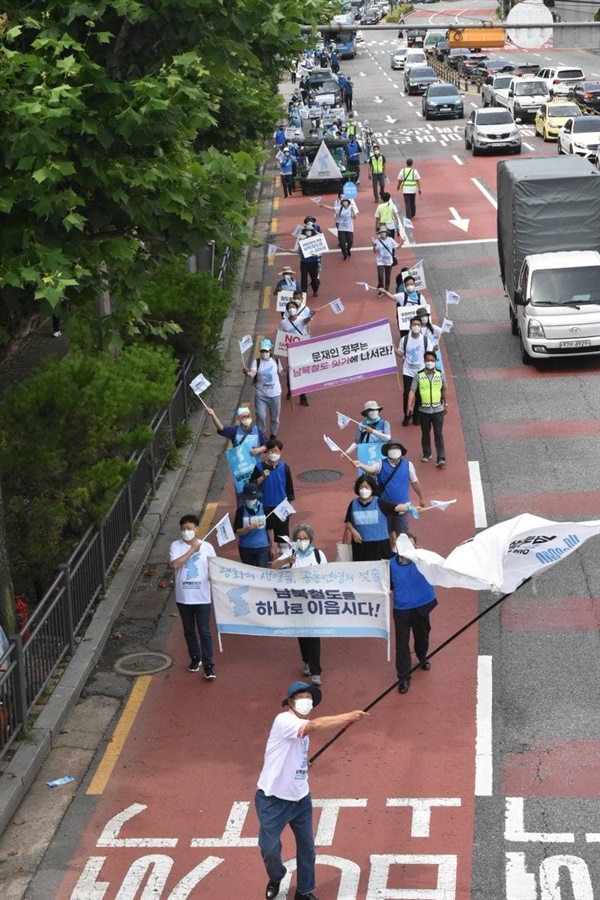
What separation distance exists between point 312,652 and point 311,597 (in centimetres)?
55

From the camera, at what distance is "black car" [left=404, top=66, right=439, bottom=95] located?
251ft

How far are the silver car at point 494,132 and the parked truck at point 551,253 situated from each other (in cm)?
1949

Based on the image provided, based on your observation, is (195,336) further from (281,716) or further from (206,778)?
(281,716)

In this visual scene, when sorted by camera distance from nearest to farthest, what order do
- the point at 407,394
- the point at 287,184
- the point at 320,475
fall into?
the point at 320,475 → the point at 407,394 → the point at 287,184

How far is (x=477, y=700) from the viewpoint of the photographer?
1344cm

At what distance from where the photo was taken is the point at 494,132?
163ft

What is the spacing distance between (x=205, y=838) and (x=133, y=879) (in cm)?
72

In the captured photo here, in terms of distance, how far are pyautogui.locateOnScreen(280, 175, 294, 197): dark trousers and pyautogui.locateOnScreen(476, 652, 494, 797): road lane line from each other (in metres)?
34.2

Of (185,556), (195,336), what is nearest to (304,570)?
(185,556)

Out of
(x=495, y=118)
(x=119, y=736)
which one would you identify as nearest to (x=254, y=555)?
(x=119, y=736)

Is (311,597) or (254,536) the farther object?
(254,536)

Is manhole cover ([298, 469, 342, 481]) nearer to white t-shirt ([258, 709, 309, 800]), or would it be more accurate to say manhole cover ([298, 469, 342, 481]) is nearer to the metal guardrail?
the metal guardrail

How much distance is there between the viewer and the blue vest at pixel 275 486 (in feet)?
53.9

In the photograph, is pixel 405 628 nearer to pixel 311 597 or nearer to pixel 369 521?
pixel 311 597
